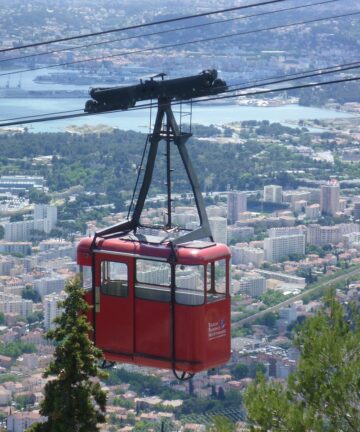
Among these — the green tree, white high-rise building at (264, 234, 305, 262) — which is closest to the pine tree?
the green tree

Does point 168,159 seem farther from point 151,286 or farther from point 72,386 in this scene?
point 72,386

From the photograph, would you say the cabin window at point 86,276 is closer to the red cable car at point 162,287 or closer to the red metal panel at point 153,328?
the red cable car at point 162,287

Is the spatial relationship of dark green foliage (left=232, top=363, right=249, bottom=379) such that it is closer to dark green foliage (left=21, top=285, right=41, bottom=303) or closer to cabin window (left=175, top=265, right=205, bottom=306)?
dark green foliage (left=21, top=285, right=41, bottom=303)

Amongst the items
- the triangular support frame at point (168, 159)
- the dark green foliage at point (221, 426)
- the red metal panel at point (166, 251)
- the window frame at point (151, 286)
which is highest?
the triangular support frame at point (168, 159)

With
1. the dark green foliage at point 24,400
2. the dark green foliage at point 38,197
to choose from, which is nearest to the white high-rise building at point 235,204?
the dark green foliage at point 38,197

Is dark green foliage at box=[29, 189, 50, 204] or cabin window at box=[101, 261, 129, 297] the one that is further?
dark green foliage at box=[29, 189, 50, 204]

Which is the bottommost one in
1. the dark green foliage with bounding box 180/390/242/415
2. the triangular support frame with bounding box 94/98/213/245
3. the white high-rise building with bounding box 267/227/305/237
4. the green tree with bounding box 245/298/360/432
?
the dark green foliage with bounding box 180/390/242/415

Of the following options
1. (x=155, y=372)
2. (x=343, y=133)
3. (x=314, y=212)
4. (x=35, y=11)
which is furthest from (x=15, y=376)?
(x=35, y=11)
